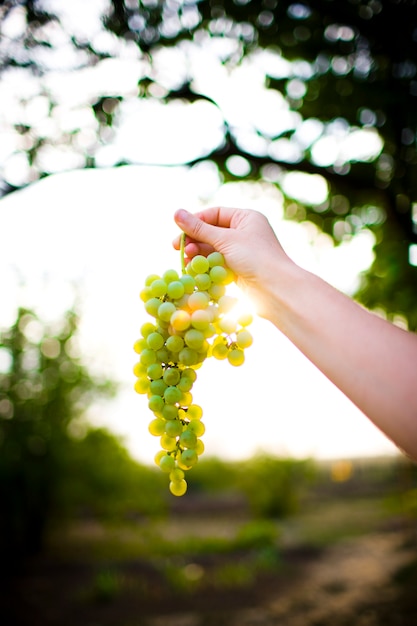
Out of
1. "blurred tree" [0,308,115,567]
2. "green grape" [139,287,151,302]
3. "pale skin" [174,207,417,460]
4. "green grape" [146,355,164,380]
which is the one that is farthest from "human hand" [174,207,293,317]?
"blurred tree" [0,308,115,567]

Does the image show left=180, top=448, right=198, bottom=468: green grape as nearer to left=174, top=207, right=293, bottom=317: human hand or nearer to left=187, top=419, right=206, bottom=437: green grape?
left=187, top=419, right=206, bottom=437: green grape

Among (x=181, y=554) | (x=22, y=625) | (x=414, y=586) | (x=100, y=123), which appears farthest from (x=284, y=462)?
(x=100, y=123)

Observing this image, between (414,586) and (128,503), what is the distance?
5.88 m

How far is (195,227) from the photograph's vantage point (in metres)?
1.34

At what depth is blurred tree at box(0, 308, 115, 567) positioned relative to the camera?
31.5 ft

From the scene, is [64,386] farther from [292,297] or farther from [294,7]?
[292,297]

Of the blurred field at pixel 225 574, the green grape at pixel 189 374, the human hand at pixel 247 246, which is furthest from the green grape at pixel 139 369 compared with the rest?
the blurred field at pixel 225 574

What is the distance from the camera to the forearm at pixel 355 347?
98cm

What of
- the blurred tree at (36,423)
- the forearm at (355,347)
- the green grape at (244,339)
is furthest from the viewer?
A: the blurred tree at (36,423)

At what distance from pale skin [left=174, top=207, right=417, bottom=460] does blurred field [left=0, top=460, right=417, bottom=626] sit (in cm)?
378

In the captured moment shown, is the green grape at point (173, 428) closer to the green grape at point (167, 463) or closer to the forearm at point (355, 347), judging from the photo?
the green grape at point (167, 463)

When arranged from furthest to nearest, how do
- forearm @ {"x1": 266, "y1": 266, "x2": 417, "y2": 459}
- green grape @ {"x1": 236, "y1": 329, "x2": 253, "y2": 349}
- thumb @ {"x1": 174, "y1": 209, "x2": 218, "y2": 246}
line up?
thumb @ {"x1": 174, "y1": 209, "x2": 218, "y2": 246}
green grape @ {"x1": 236, "y1": 329, "x2": 253, "y2": 349}
forearm @ {"x1": 266, "y1": 266, "x2": 417, "y2": 459}

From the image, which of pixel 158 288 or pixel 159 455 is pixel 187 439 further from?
pixel 158 288

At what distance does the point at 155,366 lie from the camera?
1233 millimetres
